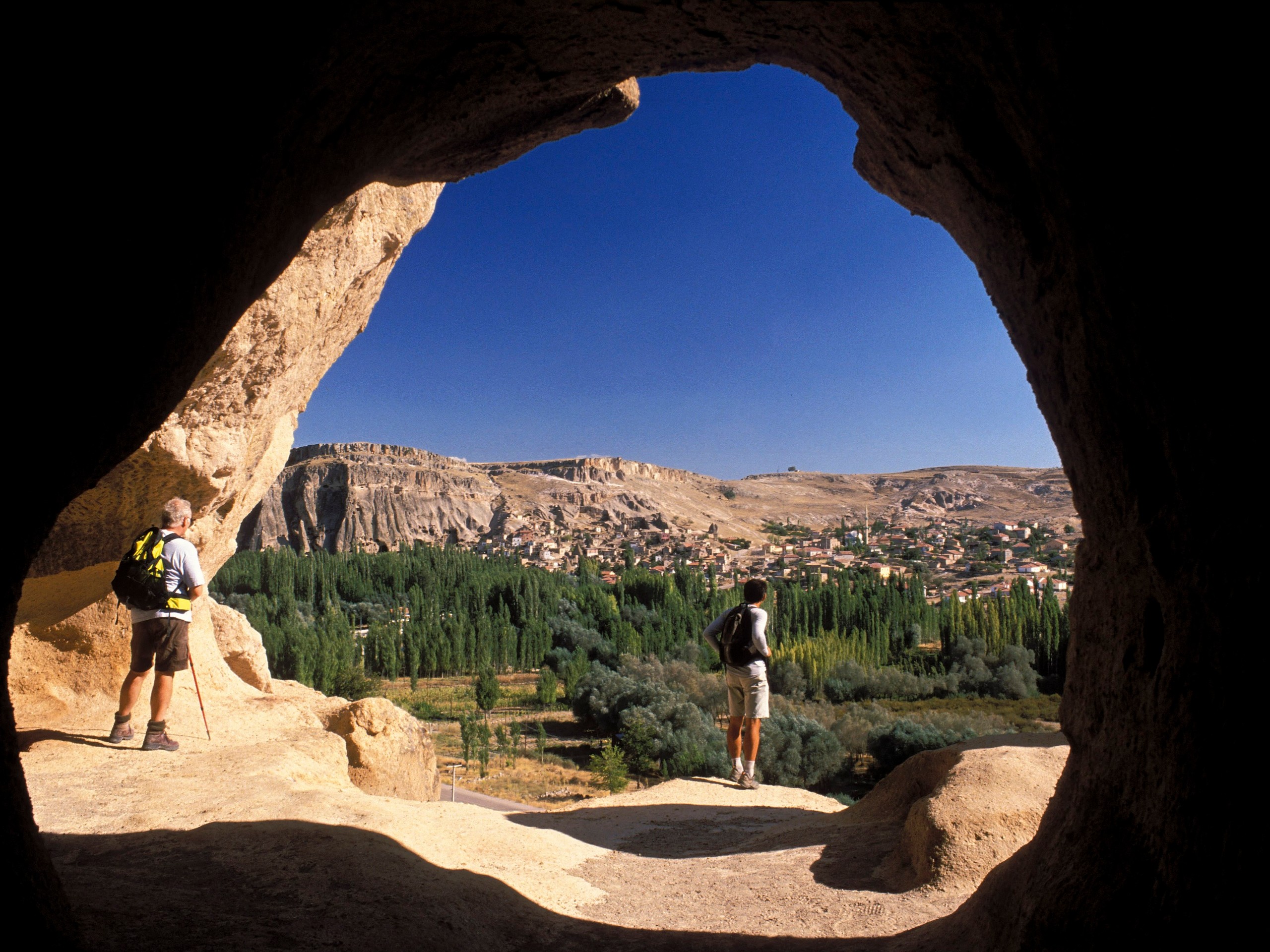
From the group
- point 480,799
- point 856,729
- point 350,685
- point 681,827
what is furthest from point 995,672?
point 681,827

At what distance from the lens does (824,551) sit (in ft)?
244

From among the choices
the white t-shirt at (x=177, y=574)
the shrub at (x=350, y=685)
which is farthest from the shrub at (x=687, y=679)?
the white t-shirt at (x=177, y=574)

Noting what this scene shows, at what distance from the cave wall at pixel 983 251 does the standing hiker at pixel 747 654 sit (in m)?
2.97

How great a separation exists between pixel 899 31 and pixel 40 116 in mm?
1969

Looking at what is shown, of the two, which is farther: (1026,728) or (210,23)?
(1026,728)

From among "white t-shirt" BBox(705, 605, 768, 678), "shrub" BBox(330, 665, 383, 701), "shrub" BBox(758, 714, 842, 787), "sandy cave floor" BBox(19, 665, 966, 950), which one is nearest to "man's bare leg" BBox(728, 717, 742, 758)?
"white t-shirt" BBox(705, 605, 768, 678)

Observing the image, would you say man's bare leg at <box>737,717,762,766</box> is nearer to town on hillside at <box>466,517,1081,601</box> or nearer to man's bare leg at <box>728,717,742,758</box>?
man's bare leg at <box>728,717,742,758</box>

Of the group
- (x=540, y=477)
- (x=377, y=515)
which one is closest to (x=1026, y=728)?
(x=377, y=515)

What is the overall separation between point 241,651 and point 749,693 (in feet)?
18.8

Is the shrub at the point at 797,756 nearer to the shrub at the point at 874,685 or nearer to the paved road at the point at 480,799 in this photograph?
the paved road at the point at 480,799

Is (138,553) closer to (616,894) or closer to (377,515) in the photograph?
(616,894)

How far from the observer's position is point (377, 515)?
7275cm

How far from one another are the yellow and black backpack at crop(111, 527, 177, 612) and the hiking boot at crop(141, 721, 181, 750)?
785 millimetres

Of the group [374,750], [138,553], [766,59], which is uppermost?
[766,59]
